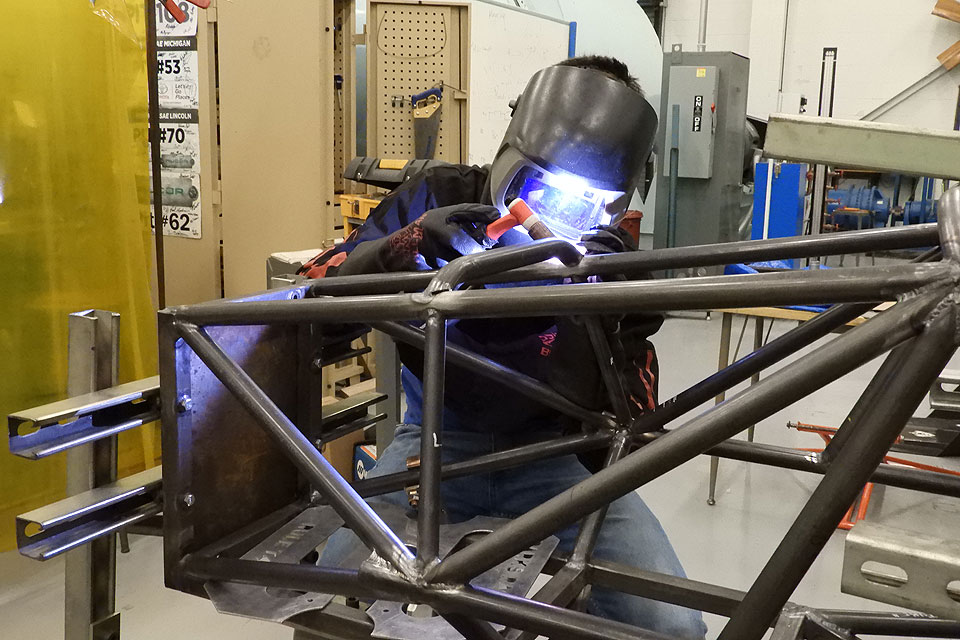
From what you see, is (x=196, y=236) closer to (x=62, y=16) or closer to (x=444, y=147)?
(x=444, y=147)

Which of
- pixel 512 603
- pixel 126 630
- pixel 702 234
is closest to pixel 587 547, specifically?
pixel 512 603

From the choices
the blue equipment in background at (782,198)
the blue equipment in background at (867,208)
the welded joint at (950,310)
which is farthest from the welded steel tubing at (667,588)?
the blue equipment in background at (867,208)

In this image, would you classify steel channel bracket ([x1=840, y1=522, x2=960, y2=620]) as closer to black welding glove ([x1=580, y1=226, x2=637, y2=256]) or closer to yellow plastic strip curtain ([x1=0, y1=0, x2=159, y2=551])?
black welding glove ([x1=580, y1=226, x2=637, y2=256])

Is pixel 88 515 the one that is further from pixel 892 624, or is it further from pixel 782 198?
pixel 782 198

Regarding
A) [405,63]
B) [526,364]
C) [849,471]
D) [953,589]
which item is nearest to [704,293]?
[849,471]

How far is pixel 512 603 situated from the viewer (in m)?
0.87

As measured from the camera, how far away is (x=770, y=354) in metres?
1.24

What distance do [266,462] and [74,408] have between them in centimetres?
31

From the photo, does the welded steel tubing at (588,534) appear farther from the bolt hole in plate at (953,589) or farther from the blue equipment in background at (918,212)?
the blue equipment in background at (918,212)

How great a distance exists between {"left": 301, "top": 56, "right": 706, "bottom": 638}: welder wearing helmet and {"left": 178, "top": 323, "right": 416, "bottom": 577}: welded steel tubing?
0.42 m

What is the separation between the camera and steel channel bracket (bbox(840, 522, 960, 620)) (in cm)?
65

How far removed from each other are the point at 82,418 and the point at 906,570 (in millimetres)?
912

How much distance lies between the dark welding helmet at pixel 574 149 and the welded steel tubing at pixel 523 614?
35.5 inches

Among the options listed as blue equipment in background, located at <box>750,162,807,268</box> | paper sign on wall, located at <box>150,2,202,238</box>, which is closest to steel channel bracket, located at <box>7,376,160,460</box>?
paper sign on wall, located at <box>150,2,202,238</box>
